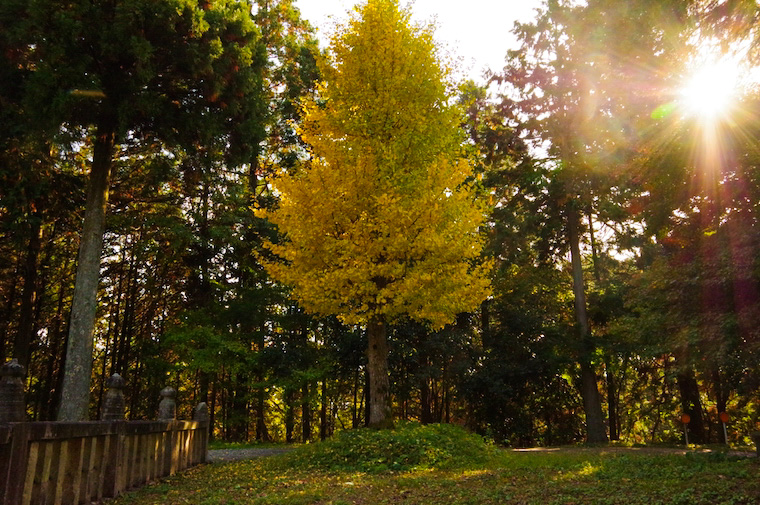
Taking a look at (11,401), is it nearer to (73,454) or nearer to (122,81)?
(73,454)

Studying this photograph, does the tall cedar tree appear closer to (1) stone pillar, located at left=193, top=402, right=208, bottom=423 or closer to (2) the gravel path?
(1) stone pillar, located at left=193, top=402, right=208, bottom=423

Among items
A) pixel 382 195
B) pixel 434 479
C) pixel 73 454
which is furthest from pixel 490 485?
pixel 382 195

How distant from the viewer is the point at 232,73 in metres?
12.1

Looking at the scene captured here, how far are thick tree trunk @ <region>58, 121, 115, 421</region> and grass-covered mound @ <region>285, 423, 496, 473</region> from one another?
14.8 ft

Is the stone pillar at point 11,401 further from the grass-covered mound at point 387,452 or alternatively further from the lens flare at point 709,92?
the lens flare at point 709,92

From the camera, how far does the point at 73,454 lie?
16.6 feet

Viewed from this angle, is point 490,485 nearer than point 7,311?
Yes

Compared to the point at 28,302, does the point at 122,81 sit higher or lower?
higher

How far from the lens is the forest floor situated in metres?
5.18

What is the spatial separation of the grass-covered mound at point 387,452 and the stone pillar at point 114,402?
10.6 feet

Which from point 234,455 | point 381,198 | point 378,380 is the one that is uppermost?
point 381,198

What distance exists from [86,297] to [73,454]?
6686 millimetres

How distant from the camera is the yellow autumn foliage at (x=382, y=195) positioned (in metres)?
9.62

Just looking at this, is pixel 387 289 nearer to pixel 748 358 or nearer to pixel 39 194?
pixel 748 358
